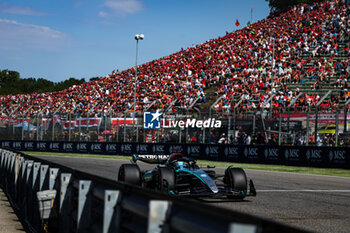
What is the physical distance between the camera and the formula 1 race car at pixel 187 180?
9.45 metres

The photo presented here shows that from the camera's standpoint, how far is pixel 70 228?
5.47m

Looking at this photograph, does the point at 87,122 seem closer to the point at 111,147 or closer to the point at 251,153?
the point at 111,147

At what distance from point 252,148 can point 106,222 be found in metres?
21.5

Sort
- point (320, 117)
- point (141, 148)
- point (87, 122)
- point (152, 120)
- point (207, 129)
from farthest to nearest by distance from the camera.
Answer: point (87, 122) → point (141, 148) → point (152, 120) → point (207, 129) → point (320, 117)

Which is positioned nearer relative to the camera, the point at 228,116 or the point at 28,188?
the point at 28,188

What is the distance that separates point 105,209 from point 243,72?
36047 millimetres

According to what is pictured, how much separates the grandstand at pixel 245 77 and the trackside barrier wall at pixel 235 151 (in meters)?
1.90

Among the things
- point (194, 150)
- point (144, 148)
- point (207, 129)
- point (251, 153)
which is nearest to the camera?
point (251, 153)

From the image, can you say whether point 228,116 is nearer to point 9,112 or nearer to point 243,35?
point 243,35

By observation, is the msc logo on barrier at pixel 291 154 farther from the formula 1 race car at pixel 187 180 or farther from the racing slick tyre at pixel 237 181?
the racing slick tyre at pixel 237 181

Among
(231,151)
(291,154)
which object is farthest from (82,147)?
(291,154)

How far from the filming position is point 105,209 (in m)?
4.00

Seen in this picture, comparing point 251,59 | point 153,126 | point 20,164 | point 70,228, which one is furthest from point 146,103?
point 70,228

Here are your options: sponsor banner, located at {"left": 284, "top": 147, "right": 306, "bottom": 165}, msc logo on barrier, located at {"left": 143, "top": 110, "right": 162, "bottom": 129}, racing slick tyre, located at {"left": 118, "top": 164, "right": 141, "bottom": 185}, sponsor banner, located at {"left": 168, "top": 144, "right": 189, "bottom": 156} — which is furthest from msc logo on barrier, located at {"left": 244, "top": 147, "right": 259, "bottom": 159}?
racing slick tyre, located at {"left": 118, "top": 164, "right": 141, "bottom": 185}
